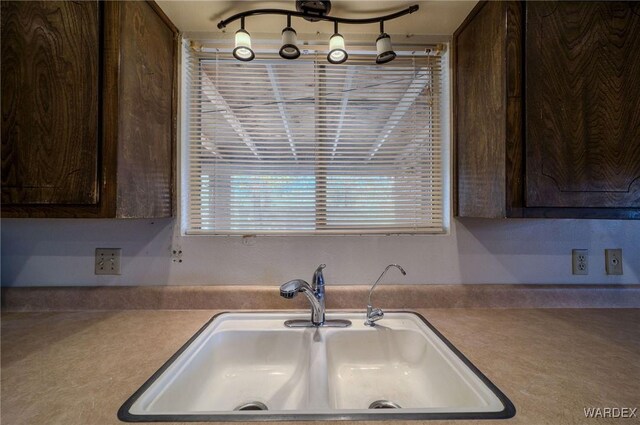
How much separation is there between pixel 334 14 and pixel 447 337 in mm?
1300

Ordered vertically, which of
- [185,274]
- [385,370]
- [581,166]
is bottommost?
[385,370]

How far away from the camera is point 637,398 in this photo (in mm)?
572

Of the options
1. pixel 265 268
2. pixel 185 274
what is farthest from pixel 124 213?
pixel 265 268

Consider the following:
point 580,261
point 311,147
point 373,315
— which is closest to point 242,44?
point 311,147

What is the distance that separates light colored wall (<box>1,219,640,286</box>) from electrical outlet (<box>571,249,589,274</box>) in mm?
22

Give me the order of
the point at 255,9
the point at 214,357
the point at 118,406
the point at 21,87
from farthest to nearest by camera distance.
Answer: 1. the point at 255,9
2. the point at 214,357
3. the point at 21,87
4. the point at 118,406

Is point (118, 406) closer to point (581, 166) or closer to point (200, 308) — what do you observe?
point (200, 308)

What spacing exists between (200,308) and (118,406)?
537mm

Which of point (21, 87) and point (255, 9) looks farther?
point (255, 9)

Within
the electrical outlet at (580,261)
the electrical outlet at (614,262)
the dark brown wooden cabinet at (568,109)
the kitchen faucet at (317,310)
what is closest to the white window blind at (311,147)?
the kitchen faucet at (317,310)

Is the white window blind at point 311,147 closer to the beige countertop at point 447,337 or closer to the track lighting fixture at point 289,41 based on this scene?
the track lighting fixture at point 289,41

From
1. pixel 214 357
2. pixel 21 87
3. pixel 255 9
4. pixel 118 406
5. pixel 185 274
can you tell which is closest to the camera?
pixel 118 406

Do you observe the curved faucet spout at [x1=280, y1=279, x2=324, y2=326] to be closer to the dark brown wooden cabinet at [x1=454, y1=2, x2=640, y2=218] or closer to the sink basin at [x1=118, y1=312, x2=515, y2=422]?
the sink basin at [x1=118, y1=312, x2=515, y2=422]

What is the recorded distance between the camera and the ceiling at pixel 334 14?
1.00 m
